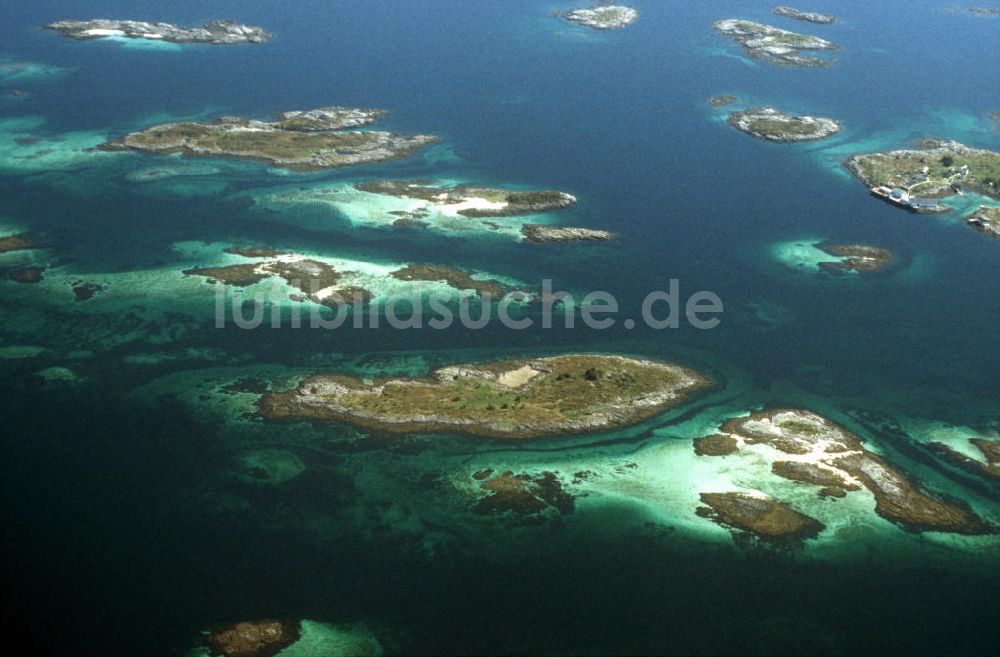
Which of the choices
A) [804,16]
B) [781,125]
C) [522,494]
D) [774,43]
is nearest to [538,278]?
[522,494]

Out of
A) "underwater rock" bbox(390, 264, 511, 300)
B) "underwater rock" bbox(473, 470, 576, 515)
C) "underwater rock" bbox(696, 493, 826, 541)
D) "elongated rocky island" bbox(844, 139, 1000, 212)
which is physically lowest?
"underwater rock" bbox(696, 493, 826, 541)

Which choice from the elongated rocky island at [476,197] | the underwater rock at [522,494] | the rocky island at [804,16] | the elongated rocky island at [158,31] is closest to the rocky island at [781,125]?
the elongated rocky island at [476,197]

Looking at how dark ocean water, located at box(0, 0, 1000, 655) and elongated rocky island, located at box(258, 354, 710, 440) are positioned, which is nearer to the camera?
dark ocean water, located at box(0, 0, 1000, 655)

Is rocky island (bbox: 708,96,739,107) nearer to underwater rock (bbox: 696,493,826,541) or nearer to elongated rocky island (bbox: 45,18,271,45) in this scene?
elongated rocky island (bbox: 45,18,271,45)

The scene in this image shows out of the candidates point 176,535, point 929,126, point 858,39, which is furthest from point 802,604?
point 858,39

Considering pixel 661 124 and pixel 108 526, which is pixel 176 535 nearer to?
pixel 108 526

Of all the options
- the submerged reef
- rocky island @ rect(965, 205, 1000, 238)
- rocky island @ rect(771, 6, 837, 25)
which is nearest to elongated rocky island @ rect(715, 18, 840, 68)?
rocky island @ rect(771, 6, 837, 25)

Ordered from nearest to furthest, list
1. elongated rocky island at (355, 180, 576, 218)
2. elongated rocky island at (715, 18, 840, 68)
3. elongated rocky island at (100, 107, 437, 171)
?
elongated rocky island at (355, 180, 576, 218)
elongated rocky island at (100, 107, 437, 171)
elongated rocky island at (715, 18, 840, 68)

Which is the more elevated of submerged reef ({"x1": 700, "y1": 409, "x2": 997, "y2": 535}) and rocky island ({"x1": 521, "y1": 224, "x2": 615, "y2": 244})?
rocky island ({"x1": 521, "y1": 224, "x2": 615, "y2": 244})
